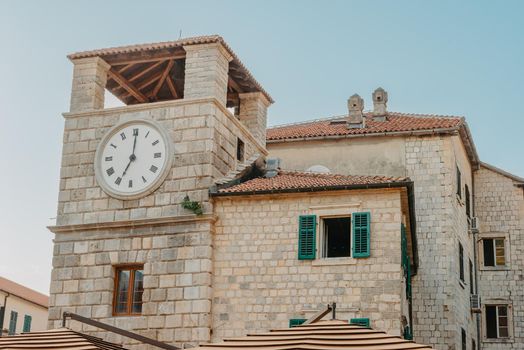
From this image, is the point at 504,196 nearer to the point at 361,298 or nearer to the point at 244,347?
the point at 361,298

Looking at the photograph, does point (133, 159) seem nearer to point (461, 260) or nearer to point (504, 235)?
point (461, 260)

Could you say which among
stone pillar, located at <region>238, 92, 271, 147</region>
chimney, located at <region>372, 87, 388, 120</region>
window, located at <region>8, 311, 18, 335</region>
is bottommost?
window, located at <region>8, 311, 18, 335</region>

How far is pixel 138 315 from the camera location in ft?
70.1

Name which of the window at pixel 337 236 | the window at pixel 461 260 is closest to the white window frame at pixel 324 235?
the window at pixel 337 236

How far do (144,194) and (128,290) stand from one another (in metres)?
2.39

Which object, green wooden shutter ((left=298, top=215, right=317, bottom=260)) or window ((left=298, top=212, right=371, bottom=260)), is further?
green wooden shutter ((left=298, top=215, right=317, bottom=260))

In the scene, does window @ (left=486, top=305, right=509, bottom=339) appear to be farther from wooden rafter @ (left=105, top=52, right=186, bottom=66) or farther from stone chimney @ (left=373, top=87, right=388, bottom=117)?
wooden rafter @ (left=105, top=52, right=186, bottom=66)

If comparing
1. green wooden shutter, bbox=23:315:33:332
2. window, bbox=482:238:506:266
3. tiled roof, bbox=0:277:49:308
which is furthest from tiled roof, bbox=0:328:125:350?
green wooden shutter, bbox=23:315:33:332

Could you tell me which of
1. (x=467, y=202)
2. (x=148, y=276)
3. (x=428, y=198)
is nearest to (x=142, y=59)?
(x=148, y=276)

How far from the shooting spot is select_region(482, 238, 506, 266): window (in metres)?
35.1

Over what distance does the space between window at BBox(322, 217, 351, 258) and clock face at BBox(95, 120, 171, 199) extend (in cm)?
431

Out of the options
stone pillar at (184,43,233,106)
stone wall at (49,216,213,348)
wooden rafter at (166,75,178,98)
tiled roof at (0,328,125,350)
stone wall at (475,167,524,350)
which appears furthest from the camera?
stone wall at (475,167,524,350)

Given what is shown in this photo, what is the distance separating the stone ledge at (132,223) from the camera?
21578 millimetres

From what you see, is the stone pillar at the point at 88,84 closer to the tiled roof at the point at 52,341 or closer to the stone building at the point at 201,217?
the stone building at the point at 201,217
